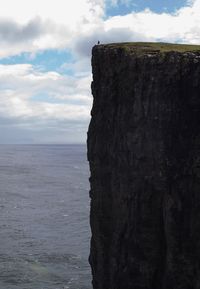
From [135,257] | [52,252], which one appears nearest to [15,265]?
[52,252]

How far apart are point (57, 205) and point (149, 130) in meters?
83.1

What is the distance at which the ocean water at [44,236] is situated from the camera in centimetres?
6656

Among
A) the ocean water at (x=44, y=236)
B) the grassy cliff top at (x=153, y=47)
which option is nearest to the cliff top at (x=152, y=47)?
the grassy cliff top at (x=153, y=47)

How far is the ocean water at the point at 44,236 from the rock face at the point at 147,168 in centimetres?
2716

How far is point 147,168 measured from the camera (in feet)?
117

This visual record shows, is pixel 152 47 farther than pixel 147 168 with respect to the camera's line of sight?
Yes

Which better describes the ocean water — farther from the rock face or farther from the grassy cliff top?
the grassy cliff top

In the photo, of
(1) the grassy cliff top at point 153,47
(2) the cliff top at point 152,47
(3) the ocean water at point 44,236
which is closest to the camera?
(2) the cliff top at point 152,47

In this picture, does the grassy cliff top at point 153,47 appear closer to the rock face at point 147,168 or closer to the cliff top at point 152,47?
the cliff top at point 152,47

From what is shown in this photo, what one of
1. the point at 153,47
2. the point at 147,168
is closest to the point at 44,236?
the point at 153,47

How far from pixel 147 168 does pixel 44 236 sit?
2185 inches

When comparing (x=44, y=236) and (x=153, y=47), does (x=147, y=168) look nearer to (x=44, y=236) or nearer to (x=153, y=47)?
(x=153, y=47)

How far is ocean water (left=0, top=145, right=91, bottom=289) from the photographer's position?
218 ft

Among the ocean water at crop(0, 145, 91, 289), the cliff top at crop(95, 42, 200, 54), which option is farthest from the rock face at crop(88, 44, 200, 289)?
the ocean water at crop(0, 145, 91, 289)
